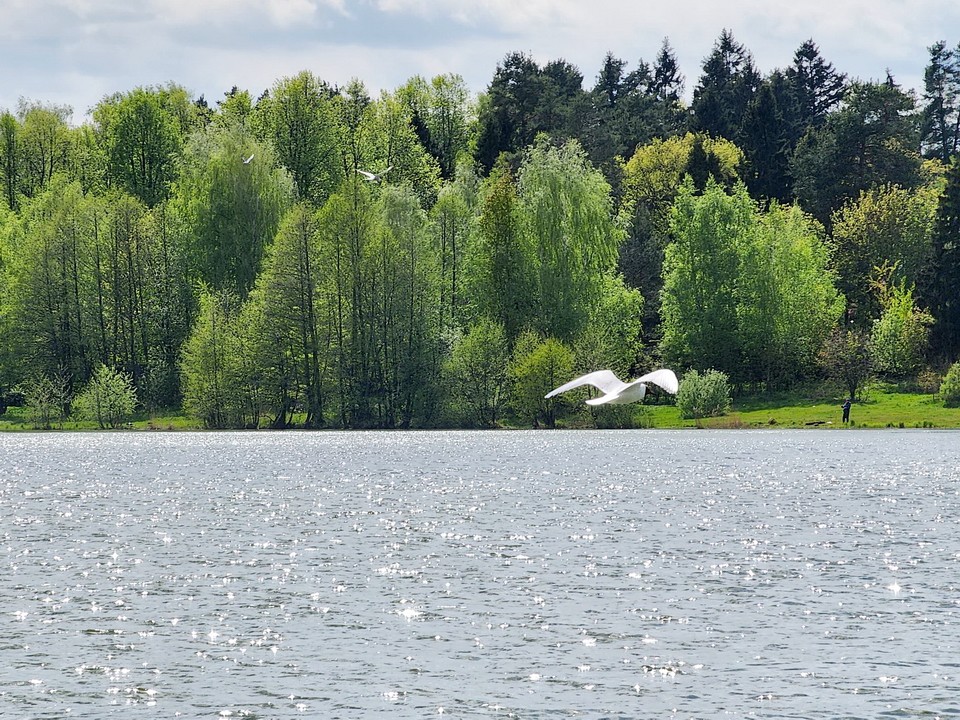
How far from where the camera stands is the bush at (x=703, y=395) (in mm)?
94250

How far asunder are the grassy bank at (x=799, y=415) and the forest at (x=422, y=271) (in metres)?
1.65

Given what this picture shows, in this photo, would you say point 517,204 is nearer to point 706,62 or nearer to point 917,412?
point 917,412

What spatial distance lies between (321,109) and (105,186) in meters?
19.7

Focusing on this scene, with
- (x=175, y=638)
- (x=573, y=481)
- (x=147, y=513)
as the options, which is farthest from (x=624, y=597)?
(x=573, y=481)

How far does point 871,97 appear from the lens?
12500 centimetres

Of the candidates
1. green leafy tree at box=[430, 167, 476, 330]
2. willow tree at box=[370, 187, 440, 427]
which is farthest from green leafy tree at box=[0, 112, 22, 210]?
green leafy tree at box=[430, 167, 476, 330]

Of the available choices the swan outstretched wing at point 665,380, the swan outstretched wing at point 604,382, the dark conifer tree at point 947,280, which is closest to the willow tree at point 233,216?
the dark conifer tree at point 947,280

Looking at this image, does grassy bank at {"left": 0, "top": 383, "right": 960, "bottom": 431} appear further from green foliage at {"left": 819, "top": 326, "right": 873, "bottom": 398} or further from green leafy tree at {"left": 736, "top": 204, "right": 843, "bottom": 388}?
green leafy tree at {"left": 736, "top": 204, "right": 843, "bottom": 388}

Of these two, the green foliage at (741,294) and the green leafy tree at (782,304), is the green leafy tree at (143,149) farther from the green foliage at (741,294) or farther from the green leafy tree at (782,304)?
the green leafy tree at (782,304)

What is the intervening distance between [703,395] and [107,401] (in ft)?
133

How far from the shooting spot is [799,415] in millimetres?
94812

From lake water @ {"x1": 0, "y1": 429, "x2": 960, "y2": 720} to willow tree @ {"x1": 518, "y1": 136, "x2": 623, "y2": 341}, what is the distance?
40058 millimetres

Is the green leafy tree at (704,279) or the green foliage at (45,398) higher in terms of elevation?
the green leafy tree at (704,279)

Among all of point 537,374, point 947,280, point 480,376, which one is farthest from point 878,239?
point 480,376
